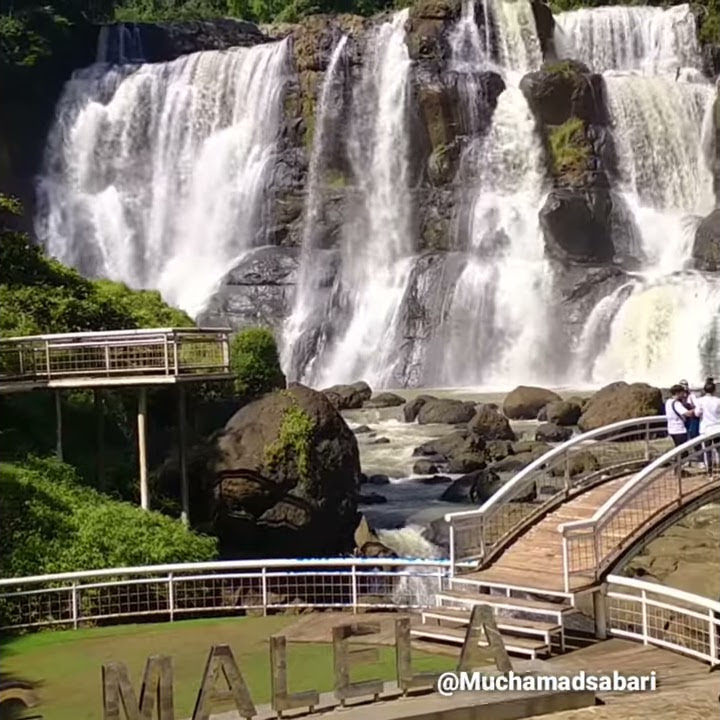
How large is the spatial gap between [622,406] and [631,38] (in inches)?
1387

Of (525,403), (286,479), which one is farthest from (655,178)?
(286,479)

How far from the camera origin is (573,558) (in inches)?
485

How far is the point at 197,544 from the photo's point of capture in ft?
55.4

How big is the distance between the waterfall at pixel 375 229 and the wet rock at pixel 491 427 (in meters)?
15.0

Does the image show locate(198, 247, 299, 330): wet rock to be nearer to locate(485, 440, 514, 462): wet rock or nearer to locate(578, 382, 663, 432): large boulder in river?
locate(578, 382, 663, 432): large boulder in river

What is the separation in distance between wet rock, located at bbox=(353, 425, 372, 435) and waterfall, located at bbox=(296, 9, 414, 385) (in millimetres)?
12194

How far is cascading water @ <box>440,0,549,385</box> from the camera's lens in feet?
160

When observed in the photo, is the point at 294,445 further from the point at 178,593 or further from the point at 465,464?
the point at 465,464

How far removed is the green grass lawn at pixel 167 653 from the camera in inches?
425

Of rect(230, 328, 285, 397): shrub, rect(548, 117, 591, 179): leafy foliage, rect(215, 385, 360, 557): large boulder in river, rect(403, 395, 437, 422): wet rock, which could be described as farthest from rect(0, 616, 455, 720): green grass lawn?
rect(548, 117, 591, 179): leafy foliage

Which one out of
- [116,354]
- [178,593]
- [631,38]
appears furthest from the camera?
[631,38]

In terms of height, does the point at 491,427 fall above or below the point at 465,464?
above

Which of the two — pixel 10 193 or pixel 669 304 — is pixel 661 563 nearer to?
pixel 669 304

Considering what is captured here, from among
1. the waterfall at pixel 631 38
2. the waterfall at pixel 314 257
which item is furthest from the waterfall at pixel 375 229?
the waterfall at pixel 631 38
